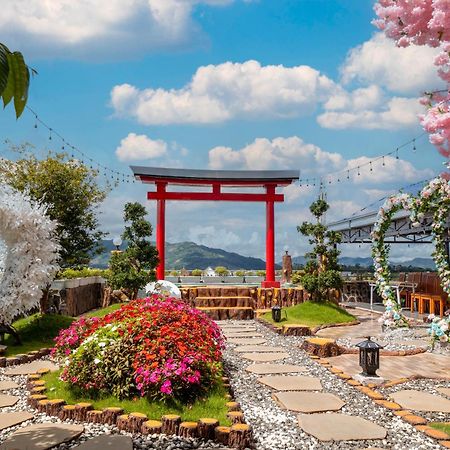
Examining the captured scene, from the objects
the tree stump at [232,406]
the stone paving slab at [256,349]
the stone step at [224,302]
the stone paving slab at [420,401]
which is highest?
the stone step at [224,302]

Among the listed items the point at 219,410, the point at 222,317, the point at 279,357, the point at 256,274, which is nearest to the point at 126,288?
the point at 222,317

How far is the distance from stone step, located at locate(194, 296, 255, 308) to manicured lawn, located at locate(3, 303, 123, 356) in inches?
233

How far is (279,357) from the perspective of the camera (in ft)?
31.9

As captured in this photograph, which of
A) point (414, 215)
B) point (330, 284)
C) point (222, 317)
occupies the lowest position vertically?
point (222, 317)

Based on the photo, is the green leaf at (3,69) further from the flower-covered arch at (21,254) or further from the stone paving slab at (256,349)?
the flower-covered arch at (21,254)

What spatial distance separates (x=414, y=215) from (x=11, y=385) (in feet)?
20.0

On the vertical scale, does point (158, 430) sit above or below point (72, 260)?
below

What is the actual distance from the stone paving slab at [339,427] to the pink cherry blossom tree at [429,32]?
9.57ft

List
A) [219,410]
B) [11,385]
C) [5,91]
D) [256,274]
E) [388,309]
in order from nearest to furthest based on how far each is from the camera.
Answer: [5,91] → [388,309] → [219,410] → [11,385] → [256,274]

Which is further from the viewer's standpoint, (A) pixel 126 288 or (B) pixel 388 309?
(A) pixel 126 288

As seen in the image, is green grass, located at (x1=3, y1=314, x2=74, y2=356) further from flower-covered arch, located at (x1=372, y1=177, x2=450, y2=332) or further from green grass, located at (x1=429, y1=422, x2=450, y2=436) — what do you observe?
green grass, located at (x1=429, y1=422, x2=450, y2=436)

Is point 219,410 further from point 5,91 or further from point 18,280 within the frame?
point 18,280

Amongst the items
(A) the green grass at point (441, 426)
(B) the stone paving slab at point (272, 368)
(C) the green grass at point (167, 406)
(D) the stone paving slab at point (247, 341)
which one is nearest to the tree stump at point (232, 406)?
(C) the green grass at point (167, 406)

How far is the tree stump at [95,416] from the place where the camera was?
18.5 ft
